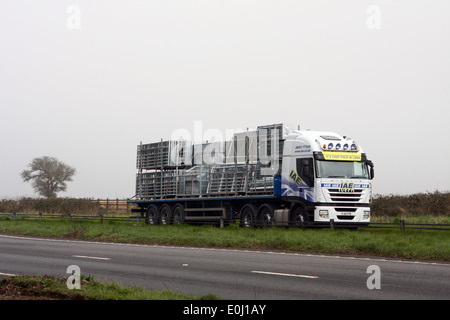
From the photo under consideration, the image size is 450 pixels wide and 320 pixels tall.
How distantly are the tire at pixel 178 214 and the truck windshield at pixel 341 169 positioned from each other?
1071cm

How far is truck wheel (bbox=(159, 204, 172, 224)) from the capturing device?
121 feet

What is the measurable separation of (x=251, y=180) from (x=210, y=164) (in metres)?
3.70

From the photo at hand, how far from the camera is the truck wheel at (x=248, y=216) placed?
30.6 m

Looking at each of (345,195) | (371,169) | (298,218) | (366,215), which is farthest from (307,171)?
(366,215)

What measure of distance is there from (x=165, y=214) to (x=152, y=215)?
1.60 metres

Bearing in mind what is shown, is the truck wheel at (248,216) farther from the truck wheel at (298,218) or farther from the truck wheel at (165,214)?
the truck wheel at (165,214)

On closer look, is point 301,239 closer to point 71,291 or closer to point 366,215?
point 366,215

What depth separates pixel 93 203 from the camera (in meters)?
61.8

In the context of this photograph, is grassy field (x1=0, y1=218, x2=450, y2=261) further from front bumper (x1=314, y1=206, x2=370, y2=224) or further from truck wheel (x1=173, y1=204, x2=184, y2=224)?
truck wheel (x1=173, y1=204, x2=184, y2=224)

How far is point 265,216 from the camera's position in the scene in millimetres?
30203

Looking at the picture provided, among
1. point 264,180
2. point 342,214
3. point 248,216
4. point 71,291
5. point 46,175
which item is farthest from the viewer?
point 46,175

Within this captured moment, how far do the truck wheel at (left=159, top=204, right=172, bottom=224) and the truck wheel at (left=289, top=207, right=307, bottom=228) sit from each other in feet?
33.1

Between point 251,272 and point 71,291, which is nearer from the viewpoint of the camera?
point 71,291
